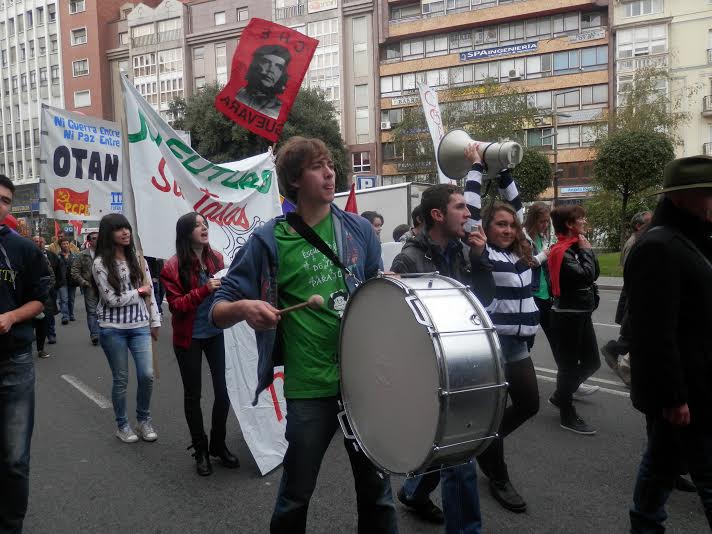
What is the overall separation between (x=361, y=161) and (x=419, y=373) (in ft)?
154

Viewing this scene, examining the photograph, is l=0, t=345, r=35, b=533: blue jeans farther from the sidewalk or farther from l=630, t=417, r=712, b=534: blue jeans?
the sidewalk

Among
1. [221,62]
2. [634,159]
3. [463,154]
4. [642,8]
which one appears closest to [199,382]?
[463,154]

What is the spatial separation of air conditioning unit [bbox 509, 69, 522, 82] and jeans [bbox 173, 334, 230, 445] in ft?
139

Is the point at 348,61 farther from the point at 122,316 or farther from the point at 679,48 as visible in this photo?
the point at 122,316

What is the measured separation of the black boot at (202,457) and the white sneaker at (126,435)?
929 millimetres

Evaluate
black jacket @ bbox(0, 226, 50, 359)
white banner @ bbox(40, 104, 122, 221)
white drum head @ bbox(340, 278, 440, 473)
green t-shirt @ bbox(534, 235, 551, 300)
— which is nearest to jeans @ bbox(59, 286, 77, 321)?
white banner @ bbox(40, 104, 122, 221)

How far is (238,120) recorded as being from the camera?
6312 millimetres

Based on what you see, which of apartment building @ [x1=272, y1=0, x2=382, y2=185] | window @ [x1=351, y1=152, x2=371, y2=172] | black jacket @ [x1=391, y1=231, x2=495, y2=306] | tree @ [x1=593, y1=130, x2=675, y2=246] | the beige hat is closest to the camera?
the beige hat

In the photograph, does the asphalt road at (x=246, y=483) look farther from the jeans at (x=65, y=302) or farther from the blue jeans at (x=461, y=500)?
the jeans at (x=65, y=302)

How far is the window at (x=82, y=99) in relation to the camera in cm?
A: 5794

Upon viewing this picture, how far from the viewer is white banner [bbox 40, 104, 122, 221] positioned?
6531mm

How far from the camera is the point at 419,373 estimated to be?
2201mm

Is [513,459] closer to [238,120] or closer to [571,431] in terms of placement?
[571,431]

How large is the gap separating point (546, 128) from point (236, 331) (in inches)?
1644
